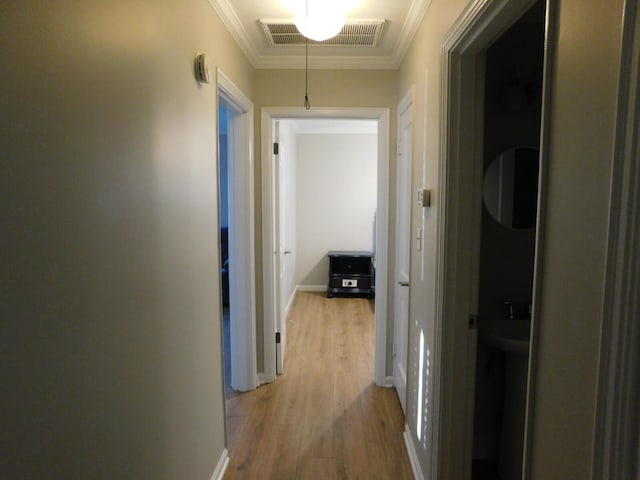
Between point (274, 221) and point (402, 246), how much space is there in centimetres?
99

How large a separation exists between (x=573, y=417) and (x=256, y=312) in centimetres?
246

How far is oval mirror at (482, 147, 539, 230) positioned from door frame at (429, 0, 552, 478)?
56 centimetres

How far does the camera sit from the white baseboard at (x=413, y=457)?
207cm

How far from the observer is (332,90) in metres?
2.93

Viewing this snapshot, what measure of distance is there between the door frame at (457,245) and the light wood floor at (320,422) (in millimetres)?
576

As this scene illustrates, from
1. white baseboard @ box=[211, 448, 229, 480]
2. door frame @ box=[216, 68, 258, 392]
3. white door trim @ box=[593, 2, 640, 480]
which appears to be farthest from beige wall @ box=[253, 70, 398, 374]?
white door trim @ box=[593, 2, 640, 480]

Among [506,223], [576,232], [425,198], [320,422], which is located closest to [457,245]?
[425,198]

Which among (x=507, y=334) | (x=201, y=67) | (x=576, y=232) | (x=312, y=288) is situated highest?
(x=201, y=67)

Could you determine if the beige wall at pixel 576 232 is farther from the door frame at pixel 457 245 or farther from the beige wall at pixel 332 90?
the beige wall at pixel 332 90

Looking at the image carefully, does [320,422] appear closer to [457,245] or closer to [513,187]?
[457,245]

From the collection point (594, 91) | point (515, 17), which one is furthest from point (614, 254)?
point (515, 17)

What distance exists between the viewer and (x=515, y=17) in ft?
4.07

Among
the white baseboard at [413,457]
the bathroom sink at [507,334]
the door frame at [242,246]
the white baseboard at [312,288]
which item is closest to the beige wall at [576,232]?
the bathroom sink at [507,334]

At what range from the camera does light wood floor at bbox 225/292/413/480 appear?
7.24ft
